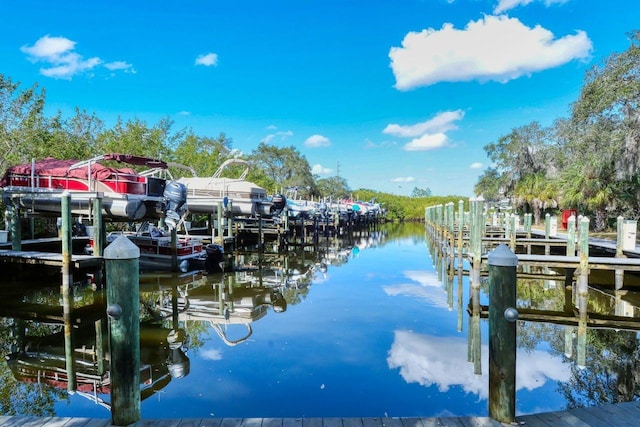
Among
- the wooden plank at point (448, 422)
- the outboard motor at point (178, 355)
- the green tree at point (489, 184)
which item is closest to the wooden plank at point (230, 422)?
the wooden plank at point (448, 422)

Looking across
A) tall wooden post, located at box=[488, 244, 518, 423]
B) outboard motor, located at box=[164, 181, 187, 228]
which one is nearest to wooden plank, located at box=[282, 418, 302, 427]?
tall wooden post, located at box=[488, 244, 518, 423]

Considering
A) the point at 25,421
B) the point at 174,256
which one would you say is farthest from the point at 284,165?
the point at 25,421

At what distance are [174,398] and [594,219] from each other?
27.2m

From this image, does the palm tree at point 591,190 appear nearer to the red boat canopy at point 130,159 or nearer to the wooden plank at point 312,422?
the red boat canopy at point 130,159

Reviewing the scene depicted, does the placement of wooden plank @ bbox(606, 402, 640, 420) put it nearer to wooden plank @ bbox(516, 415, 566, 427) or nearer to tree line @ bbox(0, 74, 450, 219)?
wooden plank @ bbox(516, 415, 566, 427)

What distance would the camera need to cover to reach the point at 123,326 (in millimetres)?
3371

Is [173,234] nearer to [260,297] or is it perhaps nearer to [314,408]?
[260,297]

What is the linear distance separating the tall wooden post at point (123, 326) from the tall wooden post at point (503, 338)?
278cm

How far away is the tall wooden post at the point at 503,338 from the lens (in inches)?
133

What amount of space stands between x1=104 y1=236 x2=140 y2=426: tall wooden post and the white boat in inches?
654

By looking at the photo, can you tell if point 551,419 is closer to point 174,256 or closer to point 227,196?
point 174,256

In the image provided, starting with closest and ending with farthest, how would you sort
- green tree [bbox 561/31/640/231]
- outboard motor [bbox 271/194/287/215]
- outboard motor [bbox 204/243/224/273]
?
outboard motor [bbox 204/243/224/273], green tree [bbox 561/31/640/231], outboard motor [bbox 271/194/287/215]

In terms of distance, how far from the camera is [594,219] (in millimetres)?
25844

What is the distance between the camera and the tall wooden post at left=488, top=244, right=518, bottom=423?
339 centimetres
